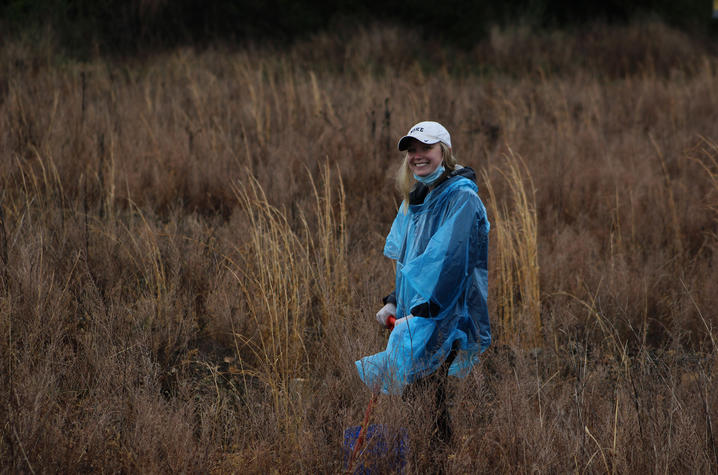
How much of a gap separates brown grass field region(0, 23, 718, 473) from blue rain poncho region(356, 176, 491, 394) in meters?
0.24

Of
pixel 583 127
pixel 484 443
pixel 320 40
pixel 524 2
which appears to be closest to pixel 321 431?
pixel 484 443

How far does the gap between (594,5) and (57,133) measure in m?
17.0

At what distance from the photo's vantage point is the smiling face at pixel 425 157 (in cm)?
240

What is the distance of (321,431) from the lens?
2467 mm

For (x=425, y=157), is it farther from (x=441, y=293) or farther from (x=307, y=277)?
(x=307, y=277)

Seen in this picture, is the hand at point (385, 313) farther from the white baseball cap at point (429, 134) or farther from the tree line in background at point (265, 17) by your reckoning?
the tree line in background at point (265, 17)

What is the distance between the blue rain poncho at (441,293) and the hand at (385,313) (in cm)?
7

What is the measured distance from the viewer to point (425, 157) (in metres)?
2.40

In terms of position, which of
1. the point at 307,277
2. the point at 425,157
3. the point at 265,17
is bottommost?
the point at 307,277

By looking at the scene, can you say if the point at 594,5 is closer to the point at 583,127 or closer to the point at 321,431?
the point at 583,127

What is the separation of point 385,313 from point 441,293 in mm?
385

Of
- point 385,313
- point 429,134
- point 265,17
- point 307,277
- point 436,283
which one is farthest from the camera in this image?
point 265,17

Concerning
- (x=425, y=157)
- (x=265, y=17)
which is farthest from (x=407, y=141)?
(x=265, y=17)

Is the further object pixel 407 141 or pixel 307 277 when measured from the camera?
pixel 307 277
